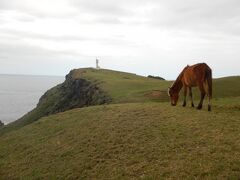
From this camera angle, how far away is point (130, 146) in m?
19.0

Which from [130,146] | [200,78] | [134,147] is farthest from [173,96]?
[134,147]

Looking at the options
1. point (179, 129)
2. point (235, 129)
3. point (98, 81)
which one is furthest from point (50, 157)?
point (98, 81)

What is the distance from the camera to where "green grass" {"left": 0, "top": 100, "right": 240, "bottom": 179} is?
601 inches

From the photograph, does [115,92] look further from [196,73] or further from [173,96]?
[196,73]

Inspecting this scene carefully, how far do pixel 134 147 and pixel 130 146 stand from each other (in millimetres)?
327

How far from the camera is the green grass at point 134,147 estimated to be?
50.1 ft

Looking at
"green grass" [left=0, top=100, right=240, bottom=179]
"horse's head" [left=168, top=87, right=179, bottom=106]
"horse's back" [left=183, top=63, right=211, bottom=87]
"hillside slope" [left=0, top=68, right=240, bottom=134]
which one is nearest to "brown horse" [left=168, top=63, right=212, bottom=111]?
"horse's back" [left=183, top=63, right=211, bottom=87]

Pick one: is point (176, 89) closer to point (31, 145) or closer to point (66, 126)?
point (66, 126)

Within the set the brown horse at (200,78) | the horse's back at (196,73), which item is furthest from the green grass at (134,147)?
the horse's back at (196,73)

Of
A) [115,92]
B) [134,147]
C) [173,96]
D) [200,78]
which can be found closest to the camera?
[134,147]

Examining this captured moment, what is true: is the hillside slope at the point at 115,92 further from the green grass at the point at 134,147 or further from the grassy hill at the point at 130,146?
the green grass at the point at 134,147

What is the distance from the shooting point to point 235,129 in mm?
18719

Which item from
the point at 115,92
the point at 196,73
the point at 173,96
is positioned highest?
the point at 196,73

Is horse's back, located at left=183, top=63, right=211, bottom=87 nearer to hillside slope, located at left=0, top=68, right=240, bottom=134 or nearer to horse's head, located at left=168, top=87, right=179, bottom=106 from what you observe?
horse's head, located at left=168, top=87, right=179, bottom=106
